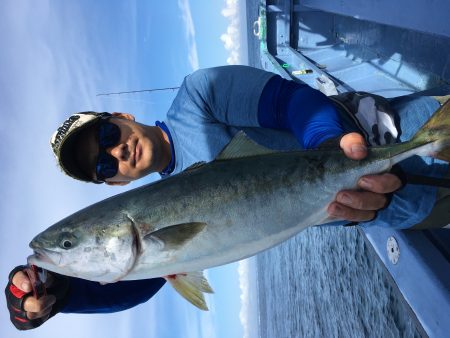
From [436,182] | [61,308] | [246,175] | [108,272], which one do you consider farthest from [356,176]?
[61,308]

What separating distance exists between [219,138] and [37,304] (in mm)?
1881

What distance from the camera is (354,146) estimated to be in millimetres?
2139

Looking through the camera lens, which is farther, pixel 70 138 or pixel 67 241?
pixel 70 138

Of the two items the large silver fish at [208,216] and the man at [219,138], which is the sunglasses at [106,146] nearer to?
the man at [219,138]

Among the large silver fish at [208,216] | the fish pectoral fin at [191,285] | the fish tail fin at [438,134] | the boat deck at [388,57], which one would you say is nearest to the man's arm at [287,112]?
the large silver fish at [208,216]

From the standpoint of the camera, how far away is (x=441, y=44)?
5395 mm

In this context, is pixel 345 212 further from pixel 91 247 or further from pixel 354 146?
pixel 91 247

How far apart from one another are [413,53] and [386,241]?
4270 millimetres

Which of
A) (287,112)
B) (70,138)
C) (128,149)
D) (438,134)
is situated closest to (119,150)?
(128,149)

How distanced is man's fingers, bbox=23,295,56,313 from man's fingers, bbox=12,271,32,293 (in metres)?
0.08

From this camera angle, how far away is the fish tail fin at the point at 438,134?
81.5 inches

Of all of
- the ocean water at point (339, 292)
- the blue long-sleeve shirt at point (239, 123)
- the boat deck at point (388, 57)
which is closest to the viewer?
the blue long-sleeve shirt at point (239, 123)

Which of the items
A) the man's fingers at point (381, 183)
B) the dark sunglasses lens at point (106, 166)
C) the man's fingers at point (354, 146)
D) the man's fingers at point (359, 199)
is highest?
the man's fingers at point (354, 146)

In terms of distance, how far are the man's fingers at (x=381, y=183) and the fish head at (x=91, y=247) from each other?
4.74ft
